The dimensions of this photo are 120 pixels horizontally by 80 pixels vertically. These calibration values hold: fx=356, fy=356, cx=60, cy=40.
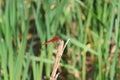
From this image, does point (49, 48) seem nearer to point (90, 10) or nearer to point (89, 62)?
point (90, 10)

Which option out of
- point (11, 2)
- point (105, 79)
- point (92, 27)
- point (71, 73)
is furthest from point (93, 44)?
point (11, 2)

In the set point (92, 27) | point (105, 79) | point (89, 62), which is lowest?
point (105, 79)

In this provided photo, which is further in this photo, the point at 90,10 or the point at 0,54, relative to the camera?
the point at 90,10

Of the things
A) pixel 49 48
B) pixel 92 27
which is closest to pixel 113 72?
pixel 49 48

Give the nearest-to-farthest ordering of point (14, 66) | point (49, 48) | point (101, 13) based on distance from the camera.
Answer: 1. point (14, 66)
2. point (49, 48)
3. point (101, 13)

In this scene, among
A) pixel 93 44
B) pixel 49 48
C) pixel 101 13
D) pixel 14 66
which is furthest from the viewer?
pixel 93 44

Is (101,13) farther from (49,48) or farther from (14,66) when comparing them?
(14,66)

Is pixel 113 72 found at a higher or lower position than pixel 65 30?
lower
